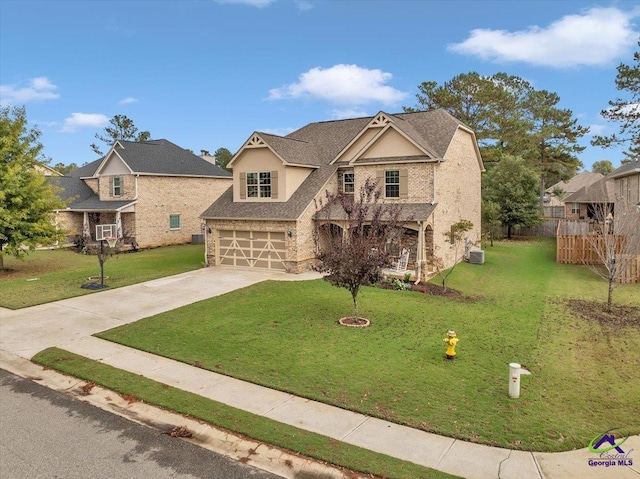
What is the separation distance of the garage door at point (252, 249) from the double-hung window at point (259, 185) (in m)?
2.17

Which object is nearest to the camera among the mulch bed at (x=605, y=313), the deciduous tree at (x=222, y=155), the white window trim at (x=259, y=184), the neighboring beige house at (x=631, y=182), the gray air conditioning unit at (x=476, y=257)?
the mulch bed at (x=605, y=313)

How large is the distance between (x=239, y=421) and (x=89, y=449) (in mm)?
2266

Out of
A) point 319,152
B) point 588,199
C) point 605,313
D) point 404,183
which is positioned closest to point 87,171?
point 319,152

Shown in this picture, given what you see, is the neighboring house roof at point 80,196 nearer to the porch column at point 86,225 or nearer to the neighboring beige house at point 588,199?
the porch column at point 86,225

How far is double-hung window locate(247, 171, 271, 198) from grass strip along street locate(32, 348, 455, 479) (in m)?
13.8

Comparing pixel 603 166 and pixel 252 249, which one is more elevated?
pixel 603 166

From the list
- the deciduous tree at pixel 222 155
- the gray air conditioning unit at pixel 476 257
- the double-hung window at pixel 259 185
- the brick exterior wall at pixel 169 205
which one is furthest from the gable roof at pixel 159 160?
the deciduous tree at pixel 222 155

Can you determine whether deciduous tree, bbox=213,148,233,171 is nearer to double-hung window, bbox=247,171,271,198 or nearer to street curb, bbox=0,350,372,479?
double-hung window, bbox=247,171,271,198

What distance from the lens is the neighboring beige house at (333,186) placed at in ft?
66.1

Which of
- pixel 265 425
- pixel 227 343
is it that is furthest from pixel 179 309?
pixel 265 425

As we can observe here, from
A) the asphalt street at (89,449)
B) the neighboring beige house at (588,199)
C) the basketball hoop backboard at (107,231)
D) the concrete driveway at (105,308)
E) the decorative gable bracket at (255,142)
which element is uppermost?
the decorative gable bracket at (255,142)

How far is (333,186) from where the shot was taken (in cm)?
2273

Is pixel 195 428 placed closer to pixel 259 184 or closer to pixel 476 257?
pixel 259 184

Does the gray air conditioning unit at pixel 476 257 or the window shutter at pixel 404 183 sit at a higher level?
the window shutter at pixel 404 183
